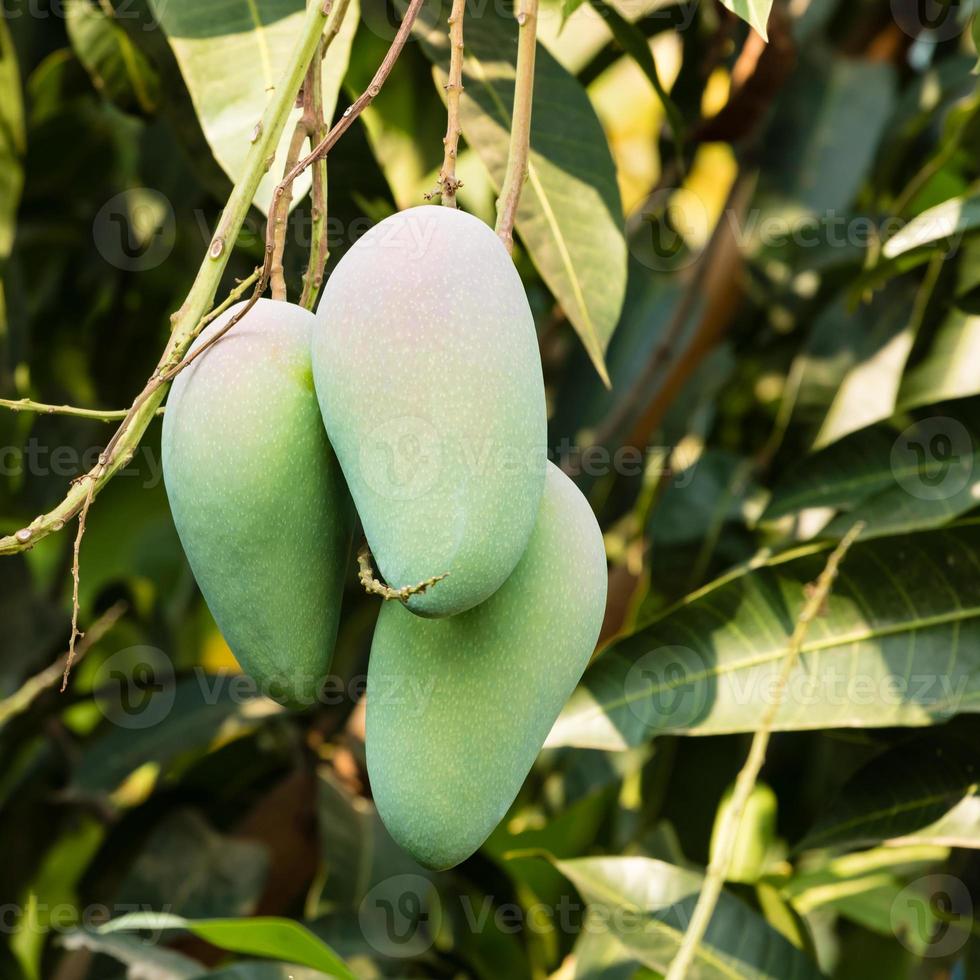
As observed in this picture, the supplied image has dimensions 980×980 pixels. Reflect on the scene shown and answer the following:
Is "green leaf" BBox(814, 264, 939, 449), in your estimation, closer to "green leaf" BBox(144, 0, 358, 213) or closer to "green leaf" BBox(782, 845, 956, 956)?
"green leaf" BBox(782, 845, 956, 956)

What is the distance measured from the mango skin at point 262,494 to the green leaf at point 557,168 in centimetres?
21

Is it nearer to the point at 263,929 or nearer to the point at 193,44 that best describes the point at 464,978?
the point at 263,929

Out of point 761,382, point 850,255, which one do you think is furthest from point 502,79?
point 761,382

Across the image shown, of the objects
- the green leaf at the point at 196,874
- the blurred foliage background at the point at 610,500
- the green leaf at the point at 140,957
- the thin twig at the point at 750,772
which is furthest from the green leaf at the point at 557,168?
the green leaf at the point at 196,874

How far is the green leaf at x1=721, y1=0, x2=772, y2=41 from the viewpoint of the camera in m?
0.50

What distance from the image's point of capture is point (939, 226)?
82cm

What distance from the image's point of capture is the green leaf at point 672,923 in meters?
0.79

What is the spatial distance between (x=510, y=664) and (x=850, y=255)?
2.42ft

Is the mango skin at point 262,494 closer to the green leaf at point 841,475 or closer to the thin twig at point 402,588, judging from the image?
the thin twig at point 402,588

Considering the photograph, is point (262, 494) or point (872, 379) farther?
point (872, 379)

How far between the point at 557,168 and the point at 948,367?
328 millimetres

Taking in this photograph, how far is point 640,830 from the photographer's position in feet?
3.61

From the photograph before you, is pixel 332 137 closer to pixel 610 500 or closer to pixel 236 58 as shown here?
pixel 236 58

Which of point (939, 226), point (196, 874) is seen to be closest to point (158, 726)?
point (196, 874)
